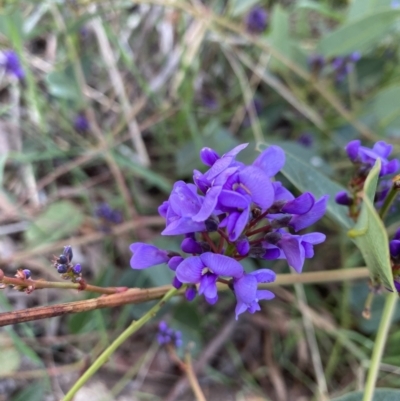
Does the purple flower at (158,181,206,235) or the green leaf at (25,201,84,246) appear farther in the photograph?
the green leaf at (25,201,84,246)

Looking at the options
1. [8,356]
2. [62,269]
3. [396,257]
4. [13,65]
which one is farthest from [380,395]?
[13,65]

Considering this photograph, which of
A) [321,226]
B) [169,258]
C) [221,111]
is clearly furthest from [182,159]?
[169,258]

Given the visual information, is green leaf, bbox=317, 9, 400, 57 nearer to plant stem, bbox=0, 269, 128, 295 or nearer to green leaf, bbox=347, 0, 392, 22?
green leaf, bbox=347, 0, 392, 22

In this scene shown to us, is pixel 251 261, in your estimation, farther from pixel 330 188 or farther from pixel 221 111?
pixel 221 111

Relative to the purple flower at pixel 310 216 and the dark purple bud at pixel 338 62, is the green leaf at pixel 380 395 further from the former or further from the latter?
the dark purple bud at pixel 338 62

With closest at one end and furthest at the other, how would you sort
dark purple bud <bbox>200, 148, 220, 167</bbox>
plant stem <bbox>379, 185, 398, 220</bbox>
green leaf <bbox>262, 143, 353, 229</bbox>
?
dark purple bud <bbox>200, 148, 220, 167</bbox>, plant stem <bbox>379, 185, 398, 220</bbox>, green leaf <bbox>262, 143, 353, 229</bbox>

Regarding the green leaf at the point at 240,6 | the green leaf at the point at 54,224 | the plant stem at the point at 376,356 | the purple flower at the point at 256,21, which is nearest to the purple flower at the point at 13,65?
the green leaf at the point at 54,224

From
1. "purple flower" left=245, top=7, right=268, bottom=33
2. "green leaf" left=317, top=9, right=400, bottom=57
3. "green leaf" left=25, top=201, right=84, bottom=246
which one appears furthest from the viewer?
"purple flower" left=245, top=7, right=268, bottom=33

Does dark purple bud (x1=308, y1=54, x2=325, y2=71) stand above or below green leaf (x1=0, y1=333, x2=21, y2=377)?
above

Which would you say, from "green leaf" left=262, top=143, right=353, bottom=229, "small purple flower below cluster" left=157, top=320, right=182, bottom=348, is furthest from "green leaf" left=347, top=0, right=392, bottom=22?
"small purple flower below cluster" left=157, top=320, right=182, bottom=348
